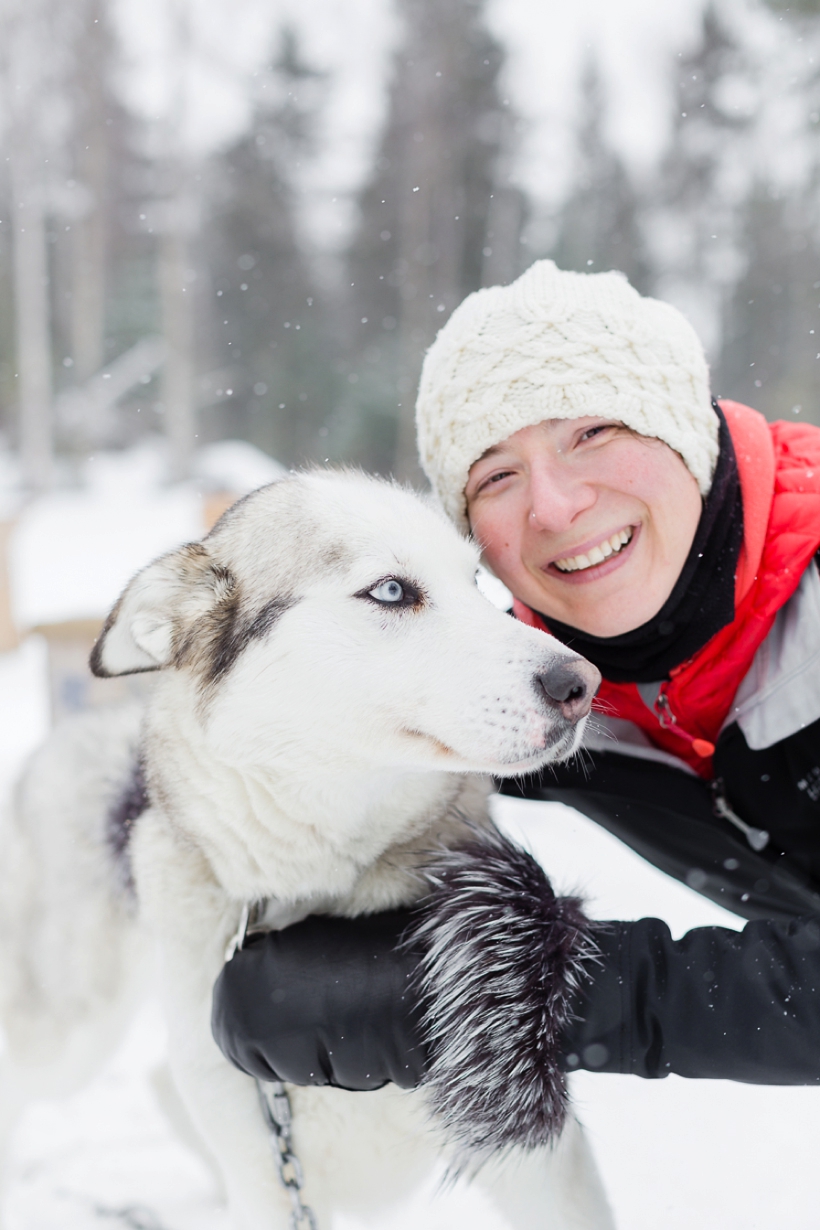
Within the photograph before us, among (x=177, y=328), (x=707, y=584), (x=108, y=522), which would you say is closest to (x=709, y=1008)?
(x=707, y=584)

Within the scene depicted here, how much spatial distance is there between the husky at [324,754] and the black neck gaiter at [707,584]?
Result: 48 cm

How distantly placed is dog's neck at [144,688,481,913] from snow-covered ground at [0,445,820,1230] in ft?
1.33

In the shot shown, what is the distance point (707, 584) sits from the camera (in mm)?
1836

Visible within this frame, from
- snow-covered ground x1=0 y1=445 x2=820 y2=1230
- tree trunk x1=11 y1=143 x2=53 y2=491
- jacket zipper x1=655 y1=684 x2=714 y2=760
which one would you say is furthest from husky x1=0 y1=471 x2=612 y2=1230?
tree trunk x1=11 y1=143 x2=53 y2=491

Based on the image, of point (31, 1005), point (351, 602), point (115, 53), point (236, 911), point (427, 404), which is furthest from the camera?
point (115, 53)

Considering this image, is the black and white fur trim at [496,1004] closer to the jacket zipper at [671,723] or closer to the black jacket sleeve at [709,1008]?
the black jacket sleeve at [709,1008]

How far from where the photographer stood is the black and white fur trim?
1.43 meters

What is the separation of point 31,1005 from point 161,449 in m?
17.7

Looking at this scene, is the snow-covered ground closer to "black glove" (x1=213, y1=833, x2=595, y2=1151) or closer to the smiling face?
"black glove" (x1=213, y1=833, x2=595, y2=1151)

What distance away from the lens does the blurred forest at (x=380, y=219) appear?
11.6 metres

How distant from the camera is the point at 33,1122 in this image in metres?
2.56

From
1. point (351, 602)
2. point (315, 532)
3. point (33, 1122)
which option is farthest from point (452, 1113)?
point (33, 1122)

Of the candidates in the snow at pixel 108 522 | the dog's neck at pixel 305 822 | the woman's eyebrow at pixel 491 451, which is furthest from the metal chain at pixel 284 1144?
the snow at pixel 108 522

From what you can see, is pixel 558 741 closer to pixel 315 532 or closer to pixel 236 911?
pixel 315 532
